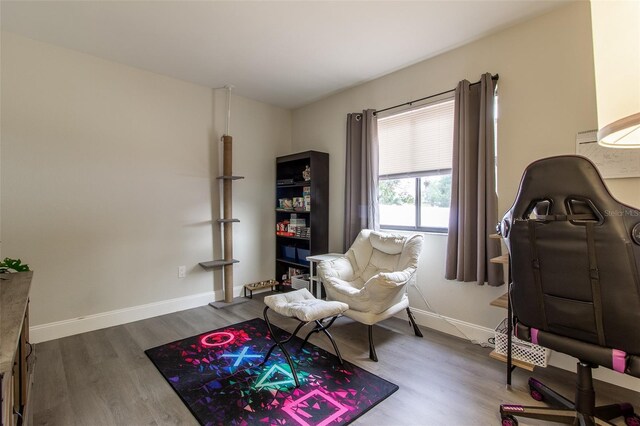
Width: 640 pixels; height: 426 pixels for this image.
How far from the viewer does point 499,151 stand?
7.97 ft

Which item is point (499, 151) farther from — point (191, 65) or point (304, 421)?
point (191, 65)

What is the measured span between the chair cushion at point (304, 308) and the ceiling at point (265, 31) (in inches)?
83.0

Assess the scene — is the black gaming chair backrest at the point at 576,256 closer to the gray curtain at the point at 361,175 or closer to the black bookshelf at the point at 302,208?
the gray curtain at the point at 361,175

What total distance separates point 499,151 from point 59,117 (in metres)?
3.78

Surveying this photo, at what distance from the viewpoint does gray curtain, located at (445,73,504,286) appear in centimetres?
240

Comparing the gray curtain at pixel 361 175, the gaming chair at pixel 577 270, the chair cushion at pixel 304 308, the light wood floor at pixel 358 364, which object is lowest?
the light wood floor at pixel 358 364

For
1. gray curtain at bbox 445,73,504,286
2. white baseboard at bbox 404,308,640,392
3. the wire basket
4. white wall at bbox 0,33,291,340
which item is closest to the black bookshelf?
white wall at bbox 0,33,291,340

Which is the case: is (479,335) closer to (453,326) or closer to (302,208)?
(453,326)

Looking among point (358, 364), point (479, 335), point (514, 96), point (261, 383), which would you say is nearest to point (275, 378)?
point (261, 383)

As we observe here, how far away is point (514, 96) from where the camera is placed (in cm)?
235

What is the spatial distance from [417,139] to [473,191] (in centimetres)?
79

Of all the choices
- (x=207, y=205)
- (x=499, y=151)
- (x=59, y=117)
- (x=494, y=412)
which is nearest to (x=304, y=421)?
(x=494, y=412)

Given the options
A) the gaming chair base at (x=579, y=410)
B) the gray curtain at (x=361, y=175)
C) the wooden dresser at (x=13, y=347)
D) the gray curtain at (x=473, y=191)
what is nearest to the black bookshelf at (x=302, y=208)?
the gray curtain at (x=361, y=175)

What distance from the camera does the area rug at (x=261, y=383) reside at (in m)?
1.65
